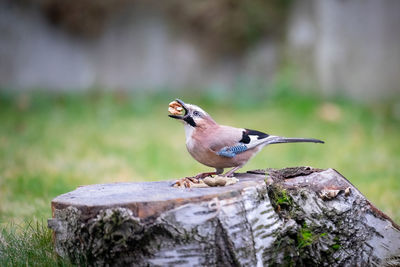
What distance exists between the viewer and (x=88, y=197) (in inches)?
115

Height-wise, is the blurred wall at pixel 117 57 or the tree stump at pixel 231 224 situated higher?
the blurred wall at pixel 117 57

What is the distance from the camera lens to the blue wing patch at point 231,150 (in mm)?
3343

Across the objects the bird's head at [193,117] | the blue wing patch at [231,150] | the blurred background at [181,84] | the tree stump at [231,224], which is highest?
the blurred background at [181,84]

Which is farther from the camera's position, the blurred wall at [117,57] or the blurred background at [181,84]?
the blurred wall at [117,57]

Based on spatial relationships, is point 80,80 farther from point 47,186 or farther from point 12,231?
point 12,231

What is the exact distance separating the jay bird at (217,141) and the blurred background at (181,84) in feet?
6.98

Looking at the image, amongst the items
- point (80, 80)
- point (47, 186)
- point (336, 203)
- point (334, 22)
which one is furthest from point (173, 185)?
point (80, 80)

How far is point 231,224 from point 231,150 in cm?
73

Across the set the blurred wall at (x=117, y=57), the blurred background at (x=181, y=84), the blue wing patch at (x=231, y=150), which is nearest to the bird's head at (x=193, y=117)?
the blue wing patch at (x=231, y=150)

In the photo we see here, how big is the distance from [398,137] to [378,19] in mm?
2147

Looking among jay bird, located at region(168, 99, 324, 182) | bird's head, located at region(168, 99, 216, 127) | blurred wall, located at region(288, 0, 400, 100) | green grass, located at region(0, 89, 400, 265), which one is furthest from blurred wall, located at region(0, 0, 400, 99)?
bird's head, located at region(168, 99, 216, 127)

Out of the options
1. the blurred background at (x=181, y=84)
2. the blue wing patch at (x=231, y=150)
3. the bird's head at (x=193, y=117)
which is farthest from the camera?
the blurred background at (x=181, y=84)

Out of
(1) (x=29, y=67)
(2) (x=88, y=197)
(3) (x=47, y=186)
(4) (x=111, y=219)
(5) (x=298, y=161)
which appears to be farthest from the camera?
(1) (x=29, y=67)

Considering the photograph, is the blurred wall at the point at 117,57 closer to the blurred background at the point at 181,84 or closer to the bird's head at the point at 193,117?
the blurred background at the point at 181,84
